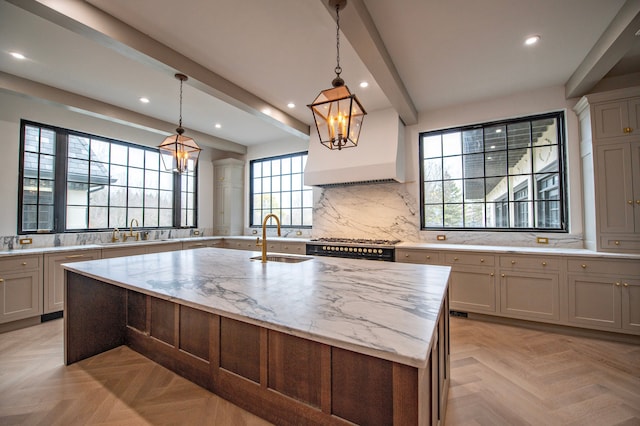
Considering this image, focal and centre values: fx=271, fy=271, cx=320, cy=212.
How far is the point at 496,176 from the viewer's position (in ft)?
12.1

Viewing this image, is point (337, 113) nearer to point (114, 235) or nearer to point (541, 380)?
point (541, 380)

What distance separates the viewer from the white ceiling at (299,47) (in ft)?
6.67

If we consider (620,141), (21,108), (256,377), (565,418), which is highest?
(21,108)

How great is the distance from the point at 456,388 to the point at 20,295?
4.45 m

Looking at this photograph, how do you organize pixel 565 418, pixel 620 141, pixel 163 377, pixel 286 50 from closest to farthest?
pixel 565 418, pixel 163 377, pixel 286 50, pixel 620 141

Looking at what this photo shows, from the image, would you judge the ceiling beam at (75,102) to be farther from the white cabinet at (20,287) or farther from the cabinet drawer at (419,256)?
the cabinet drawer at (419,256)

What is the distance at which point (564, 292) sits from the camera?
111 inches

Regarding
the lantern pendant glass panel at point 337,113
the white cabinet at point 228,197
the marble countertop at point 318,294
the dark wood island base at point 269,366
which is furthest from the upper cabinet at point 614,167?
the white cabinet at point 228,197

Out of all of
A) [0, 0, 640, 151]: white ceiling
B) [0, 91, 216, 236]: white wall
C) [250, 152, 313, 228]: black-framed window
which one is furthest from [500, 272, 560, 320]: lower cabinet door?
[0, 91, 216, 236]: white wall

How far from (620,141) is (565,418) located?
8.97 feet

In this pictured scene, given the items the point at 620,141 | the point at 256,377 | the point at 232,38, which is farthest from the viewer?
the point at 620,141

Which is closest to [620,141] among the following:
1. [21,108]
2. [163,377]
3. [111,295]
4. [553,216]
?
[553,216]

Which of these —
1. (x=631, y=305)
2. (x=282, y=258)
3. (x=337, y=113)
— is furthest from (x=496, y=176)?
(x=282, y=258)

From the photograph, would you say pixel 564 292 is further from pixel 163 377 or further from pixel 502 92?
pixel 163 377
